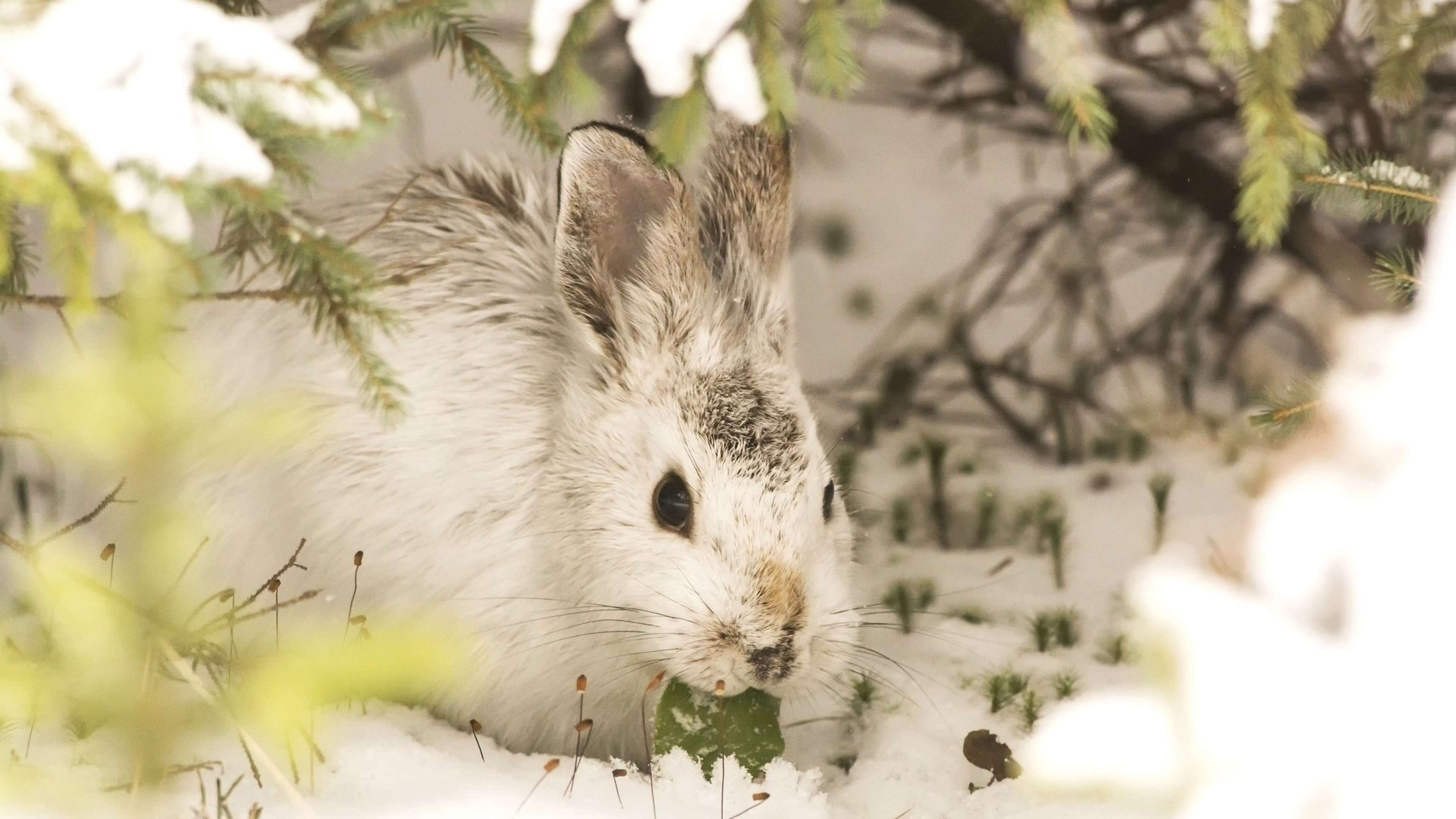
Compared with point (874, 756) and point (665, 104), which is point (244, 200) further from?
point (874, 756)

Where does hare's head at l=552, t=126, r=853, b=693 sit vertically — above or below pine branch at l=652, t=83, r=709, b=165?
below

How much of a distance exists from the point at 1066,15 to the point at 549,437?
153 cm

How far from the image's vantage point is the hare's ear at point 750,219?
3.09m

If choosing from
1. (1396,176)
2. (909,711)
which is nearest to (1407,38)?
(1396,176)

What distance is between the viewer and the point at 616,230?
293 centimetres

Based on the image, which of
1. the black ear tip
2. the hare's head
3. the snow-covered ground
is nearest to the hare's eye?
the hare's head

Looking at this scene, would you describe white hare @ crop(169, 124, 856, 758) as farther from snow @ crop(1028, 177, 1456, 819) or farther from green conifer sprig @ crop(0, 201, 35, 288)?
snow @ crop(1028, 177, 1456, 819)

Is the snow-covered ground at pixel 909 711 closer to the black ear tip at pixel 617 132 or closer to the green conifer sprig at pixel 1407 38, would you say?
the black ear tip at pixel 617 132

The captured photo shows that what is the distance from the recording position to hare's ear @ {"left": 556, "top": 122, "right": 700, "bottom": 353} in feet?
9.09

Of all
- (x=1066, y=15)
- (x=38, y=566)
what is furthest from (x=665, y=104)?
(x=38, y=566)

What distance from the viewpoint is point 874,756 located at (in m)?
2.97

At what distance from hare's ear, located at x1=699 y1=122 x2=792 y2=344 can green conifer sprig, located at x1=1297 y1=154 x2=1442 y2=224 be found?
122 centimetres

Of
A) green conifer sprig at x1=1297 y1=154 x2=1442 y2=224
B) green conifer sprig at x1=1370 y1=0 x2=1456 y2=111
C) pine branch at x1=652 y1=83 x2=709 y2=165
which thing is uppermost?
green conifer sprig at x1=1370 y1=0 x2=1456 y2=111

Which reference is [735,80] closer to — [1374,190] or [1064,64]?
[1064,64]
